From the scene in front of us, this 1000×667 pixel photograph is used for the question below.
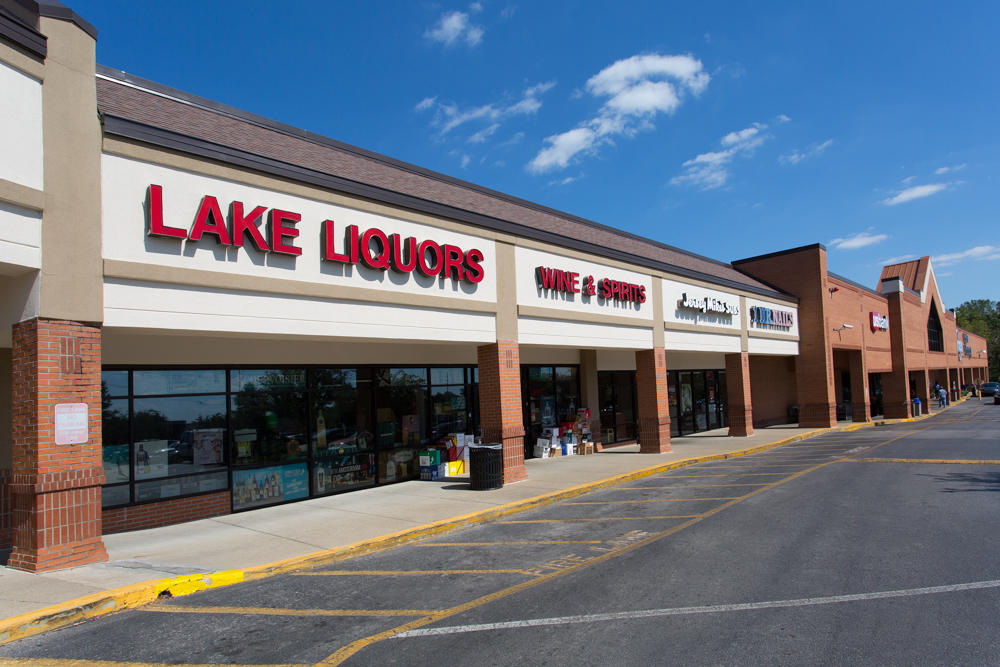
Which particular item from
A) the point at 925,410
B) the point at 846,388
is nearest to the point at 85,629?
the point at 846,388

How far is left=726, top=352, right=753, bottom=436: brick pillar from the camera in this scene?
26000 mm

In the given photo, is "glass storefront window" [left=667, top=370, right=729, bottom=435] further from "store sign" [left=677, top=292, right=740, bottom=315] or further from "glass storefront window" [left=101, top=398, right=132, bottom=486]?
"glass storefront window" [left=101, top=398, right=132, bottom=486]

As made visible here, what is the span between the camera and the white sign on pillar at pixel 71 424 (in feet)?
26.5

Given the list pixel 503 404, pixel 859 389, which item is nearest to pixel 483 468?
pixel 503 404

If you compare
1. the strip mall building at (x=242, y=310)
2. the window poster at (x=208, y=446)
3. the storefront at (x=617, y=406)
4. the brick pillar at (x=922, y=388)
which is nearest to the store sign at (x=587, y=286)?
the strip mall building at (x=242, y=310)

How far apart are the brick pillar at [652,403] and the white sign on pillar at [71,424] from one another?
1638 cm

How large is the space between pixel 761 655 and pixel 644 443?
52.4 feet

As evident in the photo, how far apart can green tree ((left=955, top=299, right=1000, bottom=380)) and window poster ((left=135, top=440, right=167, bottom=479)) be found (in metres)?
117

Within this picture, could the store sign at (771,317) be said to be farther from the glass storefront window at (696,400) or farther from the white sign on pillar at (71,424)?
the white sign on pillar at (71,424)

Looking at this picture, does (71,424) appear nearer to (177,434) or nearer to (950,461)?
(177,434)

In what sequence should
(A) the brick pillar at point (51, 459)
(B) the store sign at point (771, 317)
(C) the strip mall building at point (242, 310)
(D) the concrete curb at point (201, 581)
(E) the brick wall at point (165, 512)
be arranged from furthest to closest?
(B) the store sign at point (771, 317), (E) the brick wall at point (165, 512), (C) the strip mall building at point (242, 310), (A) the brick pillar at point (51, 459), (D) the concrete curb at point (201, 581)

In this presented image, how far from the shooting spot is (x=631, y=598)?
6648mm

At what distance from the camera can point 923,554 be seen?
779cm

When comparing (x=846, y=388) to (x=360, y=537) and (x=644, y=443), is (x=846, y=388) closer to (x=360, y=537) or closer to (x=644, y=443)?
(x=644, y=443)
